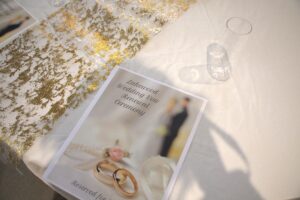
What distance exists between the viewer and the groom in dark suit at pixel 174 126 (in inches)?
21.0

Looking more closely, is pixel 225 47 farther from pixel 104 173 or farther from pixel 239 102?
pixel 104 173

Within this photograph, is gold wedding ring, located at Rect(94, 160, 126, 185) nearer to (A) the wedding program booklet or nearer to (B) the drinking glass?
(A) the wedding program booklet

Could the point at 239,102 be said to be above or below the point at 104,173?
above

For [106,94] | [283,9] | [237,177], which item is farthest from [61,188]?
[283,9]

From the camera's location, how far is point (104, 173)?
0.50 metres

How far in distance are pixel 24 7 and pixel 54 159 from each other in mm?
489

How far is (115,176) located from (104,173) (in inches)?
0.9

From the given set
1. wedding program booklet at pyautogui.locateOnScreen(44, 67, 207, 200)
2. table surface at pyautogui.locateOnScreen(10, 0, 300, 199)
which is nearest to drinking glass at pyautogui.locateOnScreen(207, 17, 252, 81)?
table surface at pyautogui.locateOnScreen(10, 0, 300, 199)

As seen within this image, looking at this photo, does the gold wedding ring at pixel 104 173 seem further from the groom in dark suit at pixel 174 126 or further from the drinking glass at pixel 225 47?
the drinking glass at pixel 225 47

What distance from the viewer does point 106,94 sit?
0.61 meters

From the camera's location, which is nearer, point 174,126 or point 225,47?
point 174,126

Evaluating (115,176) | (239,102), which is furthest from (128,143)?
(239,102)

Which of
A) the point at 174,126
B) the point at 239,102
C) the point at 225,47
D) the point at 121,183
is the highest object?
the point at 225,47

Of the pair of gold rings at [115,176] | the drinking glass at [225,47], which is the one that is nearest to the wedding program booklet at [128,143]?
the pair of gold rings at [115,176]
